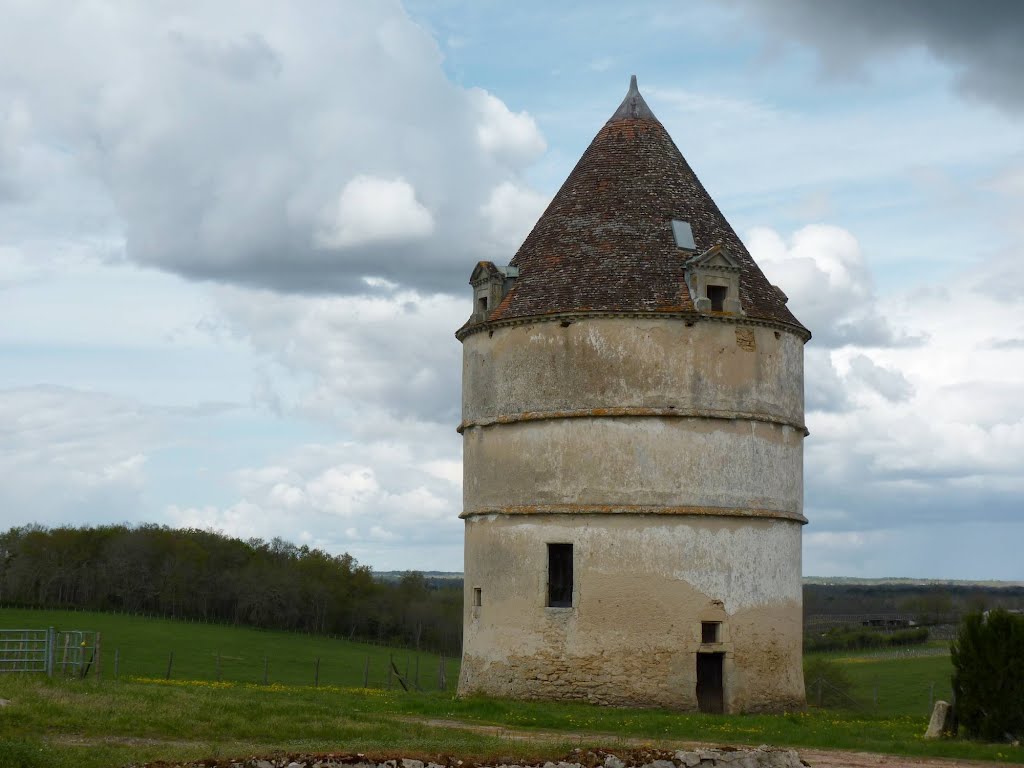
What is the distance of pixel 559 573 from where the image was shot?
91.5 ft

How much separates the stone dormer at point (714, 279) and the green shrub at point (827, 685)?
57.5 feet

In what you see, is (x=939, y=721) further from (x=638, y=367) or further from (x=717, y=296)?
(x=717, y=296)

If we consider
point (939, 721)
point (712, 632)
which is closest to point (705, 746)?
point (939, 721)

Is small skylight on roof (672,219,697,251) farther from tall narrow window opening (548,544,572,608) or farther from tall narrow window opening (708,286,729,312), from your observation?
tall narrow window opening (548,544,572,608)

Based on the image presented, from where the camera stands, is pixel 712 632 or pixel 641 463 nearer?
pixel 641 463

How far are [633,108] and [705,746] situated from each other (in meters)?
17.4

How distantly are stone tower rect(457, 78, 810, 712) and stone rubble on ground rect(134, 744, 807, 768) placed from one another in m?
8.51

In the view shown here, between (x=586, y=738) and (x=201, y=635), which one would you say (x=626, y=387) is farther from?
(x=201, y=635)

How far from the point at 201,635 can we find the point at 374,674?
1715 cm

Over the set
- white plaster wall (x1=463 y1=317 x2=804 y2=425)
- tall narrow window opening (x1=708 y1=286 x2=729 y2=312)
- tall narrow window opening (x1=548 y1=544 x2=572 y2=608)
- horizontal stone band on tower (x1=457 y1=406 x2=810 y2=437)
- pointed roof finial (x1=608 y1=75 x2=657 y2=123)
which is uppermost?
pointed roof finial (x1=608 y1=75 x2=657 y2=123)

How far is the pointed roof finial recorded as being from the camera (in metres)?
31.8

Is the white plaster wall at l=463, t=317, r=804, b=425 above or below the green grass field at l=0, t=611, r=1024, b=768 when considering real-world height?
above

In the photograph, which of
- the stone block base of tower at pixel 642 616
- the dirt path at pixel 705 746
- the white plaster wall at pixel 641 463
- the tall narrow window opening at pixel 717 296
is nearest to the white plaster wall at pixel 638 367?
the white plaster wall at pixel 641 463

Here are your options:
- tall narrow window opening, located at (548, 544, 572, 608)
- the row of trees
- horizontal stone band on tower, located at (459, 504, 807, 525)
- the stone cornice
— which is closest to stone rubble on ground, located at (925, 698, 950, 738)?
horizontal stone band on tower, located at (459, 504, 807, 525)
